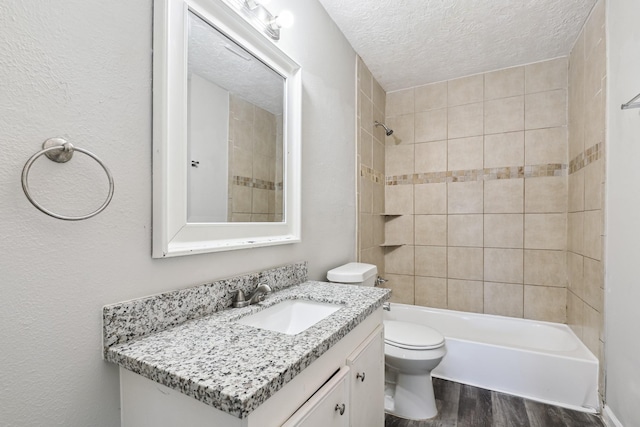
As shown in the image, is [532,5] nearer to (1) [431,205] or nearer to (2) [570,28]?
(2) [570,28]

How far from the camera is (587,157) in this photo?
6.43ft

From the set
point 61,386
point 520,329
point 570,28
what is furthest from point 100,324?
point 570,28

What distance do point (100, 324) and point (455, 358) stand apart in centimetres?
216

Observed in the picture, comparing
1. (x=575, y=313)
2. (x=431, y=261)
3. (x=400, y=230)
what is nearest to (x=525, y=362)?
(x=575, y=313)

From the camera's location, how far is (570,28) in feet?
6.72

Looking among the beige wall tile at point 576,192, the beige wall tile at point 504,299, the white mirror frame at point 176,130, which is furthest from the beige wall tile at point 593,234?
the white mirror frame at point 176,130

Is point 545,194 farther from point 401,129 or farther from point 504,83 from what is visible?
point 401,129

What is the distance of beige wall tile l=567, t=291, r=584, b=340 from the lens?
Answer: 2.07 m

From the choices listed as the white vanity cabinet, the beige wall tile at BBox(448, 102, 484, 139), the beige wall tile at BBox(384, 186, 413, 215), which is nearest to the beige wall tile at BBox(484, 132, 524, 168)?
the beige wall tile at BBox(448, 102, 484, 139)

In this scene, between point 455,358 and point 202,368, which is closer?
point 202,368

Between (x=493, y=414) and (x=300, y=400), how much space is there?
1628 mm

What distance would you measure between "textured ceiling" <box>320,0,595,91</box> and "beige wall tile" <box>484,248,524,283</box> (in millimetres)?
1565

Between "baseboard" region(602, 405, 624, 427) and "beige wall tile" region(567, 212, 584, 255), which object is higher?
"beige wall tile" region(567, 212, 584, 255)

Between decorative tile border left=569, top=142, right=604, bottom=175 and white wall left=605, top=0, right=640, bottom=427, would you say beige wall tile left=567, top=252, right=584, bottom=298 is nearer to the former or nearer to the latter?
white wall left=605, top=0, right=640, bottom=427
